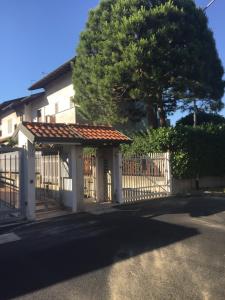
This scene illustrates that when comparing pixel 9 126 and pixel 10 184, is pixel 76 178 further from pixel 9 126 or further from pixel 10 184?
pixel 9 126

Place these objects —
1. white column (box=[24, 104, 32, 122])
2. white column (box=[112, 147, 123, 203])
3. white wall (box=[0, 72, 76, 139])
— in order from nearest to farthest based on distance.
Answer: white column (box=[112, 147, 123, 203]) → white wall (box=[0, 72, 76, 139]) → white column (box=[24, 104, 32, 122])

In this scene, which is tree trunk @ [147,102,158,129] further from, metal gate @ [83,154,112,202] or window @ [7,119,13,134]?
window @ [7,119,13,134]

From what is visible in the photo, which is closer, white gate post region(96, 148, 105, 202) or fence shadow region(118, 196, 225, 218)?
fence shadow region(118, 196, 225, 218)

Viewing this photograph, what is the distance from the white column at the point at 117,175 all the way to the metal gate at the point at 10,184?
12.7 feet

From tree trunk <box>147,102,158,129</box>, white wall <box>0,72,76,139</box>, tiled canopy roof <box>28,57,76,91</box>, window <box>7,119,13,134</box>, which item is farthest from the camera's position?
window <box>7,119,13,134</box>

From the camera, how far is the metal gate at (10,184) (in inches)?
451

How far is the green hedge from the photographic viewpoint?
54.0 ft

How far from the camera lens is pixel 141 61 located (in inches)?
672

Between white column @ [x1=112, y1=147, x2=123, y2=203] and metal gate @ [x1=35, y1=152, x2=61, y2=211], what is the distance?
2.16 meters

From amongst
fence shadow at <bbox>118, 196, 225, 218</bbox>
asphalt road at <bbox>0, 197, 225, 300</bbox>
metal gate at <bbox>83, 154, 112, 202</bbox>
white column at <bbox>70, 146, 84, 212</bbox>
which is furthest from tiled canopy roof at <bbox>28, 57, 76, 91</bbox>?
asphalt road at <bbox>0, 197, 225, 300</bbox>

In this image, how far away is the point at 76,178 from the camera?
12.6 m

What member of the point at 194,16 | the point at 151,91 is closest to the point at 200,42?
the point at 194,16

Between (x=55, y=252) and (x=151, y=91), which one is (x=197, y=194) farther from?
(x=55, y=252)

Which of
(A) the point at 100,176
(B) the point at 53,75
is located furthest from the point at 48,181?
(B) the point at 53,75
